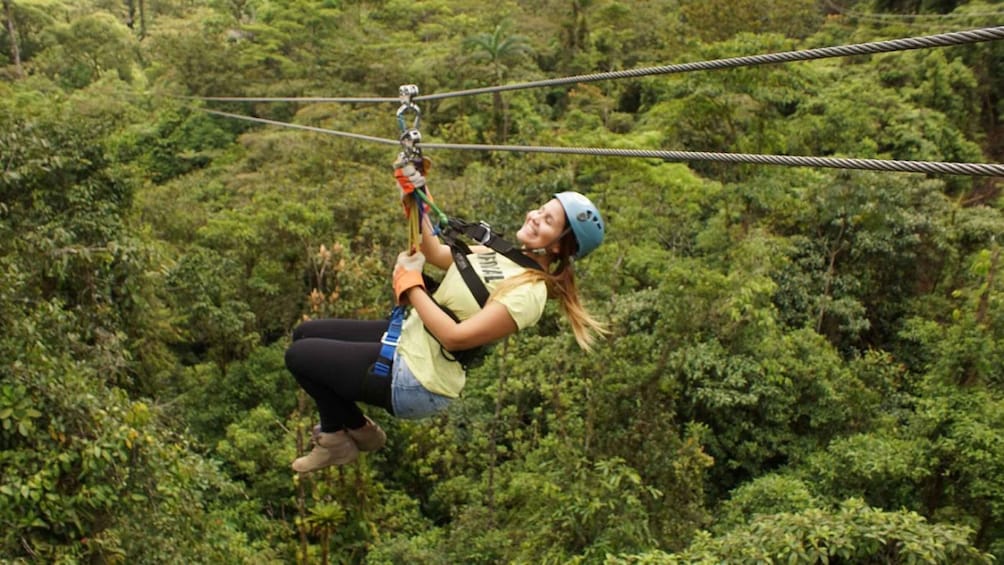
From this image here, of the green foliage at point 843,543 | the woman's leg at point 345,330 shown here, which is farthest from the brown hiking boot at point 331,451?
the green foliage at point 843,543

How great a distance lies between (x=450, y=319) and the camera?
6.45ft

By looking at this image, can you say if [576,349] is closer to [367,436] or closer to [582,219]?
[367,436]

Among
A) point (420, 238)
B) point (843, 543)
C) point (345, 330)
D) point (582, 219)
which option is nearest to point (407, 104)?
point (420, 238)

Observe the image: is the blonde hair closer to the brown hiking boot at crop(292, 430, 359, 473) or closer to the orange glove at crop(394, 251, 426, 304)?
the orange glove at crop(394, 251, 426, 304)

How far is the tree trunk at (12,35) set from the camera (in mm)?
19734

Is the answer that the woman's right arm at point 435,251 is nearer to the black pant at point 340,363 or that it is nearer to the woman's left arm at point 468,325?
the black pant at point 340,363

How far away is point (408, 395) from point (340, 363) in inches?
9.1

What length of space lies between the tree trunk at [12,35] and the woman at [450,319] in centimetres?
2207

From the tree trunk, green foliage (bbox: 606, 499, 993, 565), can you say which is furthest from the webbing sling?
the tree trunk

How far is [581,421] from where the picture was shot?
6.46 metres

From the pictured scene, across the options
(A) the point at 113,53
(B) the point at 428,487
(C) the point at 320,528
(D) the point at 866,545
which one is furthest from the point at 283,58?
(D) the point at 866,545

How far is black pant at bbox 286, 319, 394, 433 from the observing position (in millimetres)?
2107

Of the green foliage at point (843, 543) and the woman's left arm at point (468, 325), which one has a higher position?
the woman's left arm at point (468, 325)

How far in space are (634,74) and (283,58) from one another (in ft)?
56.7
